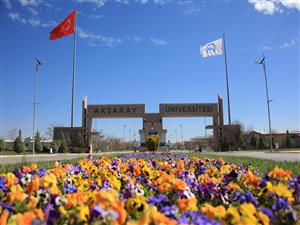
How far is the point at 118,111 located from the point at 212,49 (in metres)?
15.8

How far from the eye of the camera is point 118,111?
4578cm

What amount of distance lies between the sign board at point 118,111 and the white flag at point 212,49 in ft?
39.5

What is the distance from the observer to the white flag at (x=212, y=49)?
130ft

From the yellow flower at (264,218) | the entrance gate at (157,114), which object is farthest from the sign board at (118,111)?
the yellow flower at (264,218)

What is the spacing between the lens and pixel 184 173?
14.7 feet

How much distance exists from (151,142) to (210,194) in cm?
2776

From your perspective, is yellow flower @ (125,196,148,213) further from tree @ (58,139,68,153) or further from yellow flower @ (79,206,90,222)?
tree @ (58,139,68,153)

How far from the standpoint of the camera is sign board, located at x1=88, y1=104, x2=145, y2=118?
150 ft

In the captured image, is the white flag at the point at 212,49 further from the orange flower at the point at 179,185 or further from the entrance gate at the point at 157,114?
the orange flower at the point at 179,185

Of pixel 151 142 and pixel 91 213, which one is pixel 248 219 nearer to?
pixel 91 213

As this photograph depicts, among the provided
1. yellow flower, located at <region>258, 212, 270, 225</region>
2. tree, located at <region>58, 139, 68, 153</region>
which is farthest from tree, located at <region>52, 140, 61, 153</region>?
yellow flower, located at <region>258, 212, 270, 225</region>

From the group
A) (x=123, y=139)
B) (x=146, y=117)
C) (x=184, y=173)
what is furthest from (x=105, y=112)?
(x=123, y=139)

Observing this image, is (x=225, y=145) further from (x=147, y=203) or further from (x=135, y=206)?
(x=135, y=206)

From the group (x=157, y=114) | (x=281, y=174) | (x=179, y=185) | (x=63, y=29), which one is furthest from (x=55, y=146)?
(x=179, y=185)
